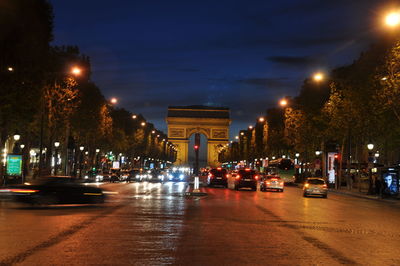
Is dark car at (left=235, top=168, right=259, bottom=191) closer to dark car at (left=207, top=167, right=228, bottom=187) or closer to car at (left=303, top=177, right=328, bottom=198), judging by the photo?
dark car at (left=207, top=167, right=228, bottom=187)

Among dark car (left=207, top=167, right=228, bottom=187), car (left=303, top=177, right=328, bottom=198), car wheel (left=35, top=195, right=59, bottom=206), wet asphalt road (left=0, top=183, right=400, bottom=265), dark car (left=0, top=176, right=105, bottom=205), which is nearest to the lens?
wet asphalt road (left=0, top=183, right=400, bottom=265)

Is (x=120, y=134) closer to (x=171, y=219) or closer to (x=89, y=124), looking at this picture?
(x=89, y=124)

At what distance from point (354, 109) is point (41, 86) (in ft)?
91.8

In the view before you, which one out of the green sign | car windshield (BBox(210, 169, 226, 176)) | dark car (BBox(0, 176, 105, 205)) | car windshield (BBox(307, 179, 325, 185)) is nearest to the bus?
car windshield (BBox(210, 169, 226, 176))

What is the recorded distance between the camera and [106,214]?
21.6 m

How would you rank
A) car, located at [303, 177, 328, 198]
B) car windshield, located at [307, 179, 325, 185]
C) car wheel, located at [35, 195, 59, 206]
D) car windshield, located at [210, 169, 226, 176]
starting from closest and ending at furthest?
1. car wheel, located at [35, 195, 59, 206]
2. car, located at [303, 177, 328, 198]
3. car windshield, located at [307, 179, 325, 185]
4. car windshield, located at [210, 169, 226, 176]

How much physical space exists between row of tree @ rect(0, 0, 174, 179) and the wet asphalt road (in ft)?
55.3

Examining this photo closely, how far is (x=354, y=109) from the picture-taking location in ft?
171

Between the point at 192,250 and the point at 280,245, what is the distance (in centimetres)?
242

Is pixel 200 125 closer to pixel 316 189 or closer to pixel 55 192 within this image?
pixel 316 189

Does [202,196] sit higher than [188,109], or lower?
lower

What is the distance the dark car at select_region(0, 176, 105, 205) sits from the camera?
78.2 ft

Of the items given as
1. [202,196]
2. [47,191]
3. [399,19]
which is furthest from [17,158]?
[399,19]

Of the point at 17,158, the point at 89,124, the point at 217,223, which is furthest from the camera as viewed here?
the point at 89,124
